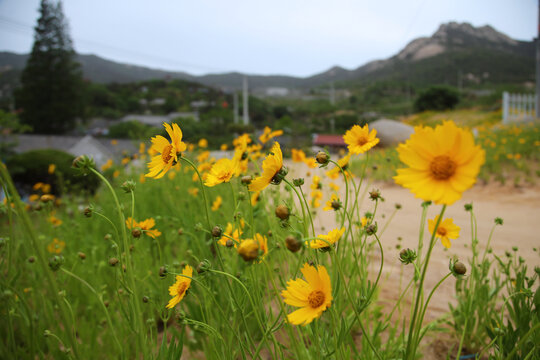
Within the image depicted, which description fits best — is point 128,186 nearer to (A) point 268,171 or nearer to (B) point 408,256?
(A) point 268,171

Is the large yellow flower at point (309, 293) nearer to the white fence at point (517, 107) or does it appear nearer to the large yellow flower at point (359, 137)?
the large yellow flower at point (359, 137)

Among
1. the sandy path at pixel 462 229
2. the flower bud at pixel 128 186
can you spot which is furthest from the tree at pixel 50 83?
the flower bud at pixel 128 186

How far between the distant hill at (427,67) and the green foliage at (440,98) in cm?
1206

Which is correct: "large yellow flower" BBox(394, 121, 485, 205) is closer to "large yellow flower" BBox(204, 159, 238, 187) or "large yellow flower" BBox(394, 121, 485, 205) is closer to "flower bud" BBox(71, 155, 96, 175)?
"large yellow flower" BBox(204, 159, 238, 187)

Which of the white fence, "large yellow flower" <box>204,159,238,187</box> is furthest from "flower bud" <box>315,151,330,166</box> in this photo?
the white fence

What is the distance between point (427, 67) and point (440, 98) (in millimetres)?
22416

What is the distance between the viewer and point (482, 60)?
37938 mm

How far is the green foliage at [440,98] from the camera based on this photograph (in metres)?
23.1

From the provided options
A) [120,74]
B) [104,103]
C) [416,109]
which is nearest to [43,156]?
[416,109]

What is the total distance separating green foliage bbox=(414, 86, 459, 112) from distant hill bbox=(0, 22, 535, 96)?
12057 millimetres

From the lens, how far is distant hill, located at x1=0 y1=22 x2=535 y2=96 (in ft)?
114

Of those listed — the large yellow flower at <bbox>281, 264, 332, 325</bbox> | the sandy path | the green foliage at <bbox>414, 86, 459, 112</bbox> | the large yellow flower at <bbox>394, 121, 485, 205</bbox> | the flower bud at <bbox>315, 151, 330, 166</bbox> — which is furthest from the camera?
the green foliage at <bbox>414, 86, 459, 112</bbox>

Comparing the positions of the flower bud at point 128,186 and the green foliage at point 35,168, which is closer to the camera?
the flower bud at point 128,186

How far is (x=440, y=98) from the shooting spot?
23.2m
